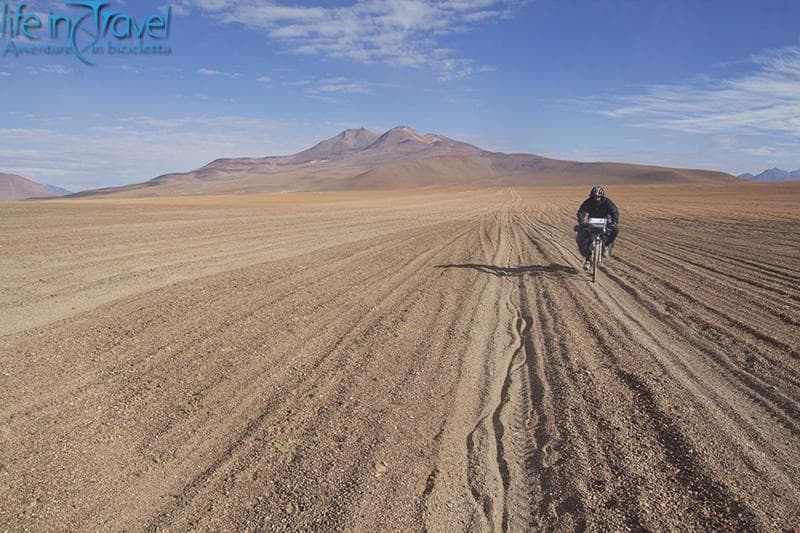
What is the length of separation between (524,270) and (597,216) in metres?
1.97

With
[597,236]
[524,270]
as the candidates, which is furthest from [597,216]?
[524,270]

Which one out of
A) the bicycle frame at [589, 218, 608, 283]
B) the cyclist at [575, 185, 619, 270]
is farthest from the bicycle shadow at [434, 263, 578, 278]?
the bicycle frame at [589, 218, 608, 283]

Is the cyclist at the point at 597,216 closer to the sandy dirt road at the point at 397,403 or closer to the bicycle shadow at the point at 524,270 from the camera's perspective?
the bicycle shadow at the point at 524,270

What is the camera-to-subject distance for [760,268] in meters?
→ 12.3

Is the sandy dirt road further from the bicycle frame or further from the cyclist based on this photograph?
the cyclist

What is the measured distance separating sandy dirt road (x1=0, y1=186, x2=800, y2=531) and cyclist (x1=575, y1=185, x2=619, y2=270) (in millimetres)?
1279

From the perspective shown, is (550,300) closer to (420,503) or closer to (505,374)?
(505,374)

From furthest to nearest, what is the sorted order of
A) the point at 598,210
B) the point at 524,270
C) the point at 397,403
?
the point at 524,270
the point at 598,210
the point at 397,403

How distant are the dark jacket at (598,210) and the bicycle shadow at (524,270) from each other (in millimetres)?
1212

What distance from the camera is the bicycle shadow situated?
476 inches

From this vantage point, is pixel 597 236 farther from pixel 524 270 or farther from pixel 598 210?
pixel 524 270

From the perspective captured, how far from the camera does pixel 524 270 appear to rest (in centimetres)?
1265

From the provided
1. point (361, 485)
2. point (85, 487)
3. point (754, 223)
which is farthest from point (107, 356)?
point (754, 223)

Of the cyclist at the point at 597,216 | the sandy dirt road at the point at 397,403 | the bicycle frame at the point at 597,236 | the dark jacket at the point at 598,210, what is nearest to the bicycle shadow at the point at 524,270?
the cyclist at the point at 597,216
